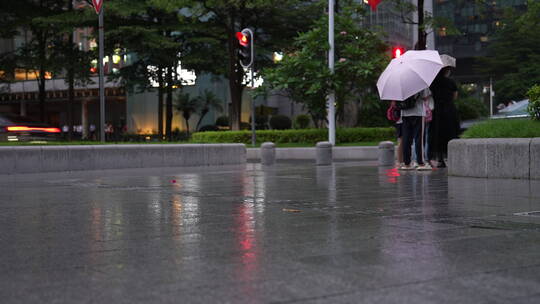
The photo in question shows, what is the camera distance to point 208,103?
54469mm

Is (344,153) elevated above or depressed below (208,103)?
below

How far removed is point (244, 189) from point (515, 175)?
4.65 meters

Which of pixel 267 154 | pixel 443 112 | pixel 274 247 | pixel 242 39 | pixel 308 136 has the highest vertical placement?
pixel 242 39

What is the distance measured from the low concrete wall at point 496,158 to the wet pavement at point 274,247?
199 centimetres

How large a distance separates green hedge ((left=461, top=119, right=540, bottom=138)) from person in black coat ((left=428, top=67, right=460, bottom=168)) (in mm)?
1626

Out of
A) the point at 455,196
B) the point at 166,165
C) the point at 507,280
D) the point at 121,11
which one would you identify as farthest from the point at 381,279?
the point at 121,11

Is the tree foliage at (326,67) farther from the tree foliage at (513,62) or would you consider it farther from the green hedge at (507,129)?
the tree foliage at (513,62)

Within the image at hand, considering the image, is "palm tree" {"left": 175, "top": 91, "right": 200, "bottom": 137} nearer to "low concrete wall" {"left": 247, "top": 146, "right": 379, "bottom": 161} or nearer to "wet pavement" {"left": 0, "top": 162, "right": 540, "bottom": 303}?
"low concrete wall" {"left": 247, "top": 146, "right": 379, "bottom": 161}

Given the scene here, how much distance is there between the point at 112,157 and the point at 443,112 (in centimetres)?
851

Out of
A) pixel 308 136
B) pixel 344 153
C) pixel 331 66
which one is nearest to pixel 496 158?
pixel 344 153

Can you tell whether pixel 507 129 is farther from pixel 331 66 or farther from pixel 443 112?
pixel 331 66

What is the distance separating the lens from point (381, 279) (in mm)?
4363

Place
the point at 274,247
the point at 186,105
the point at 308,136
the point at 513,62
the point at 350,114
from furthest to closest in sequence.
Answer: the point at 513,62 < the point at 186,105 < the point at 350,114 < the point at 308,136 < the point at 274,247

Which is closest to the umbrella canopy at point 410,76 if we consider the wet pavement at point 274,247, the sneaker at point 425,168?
the sneaker at point 425,168
